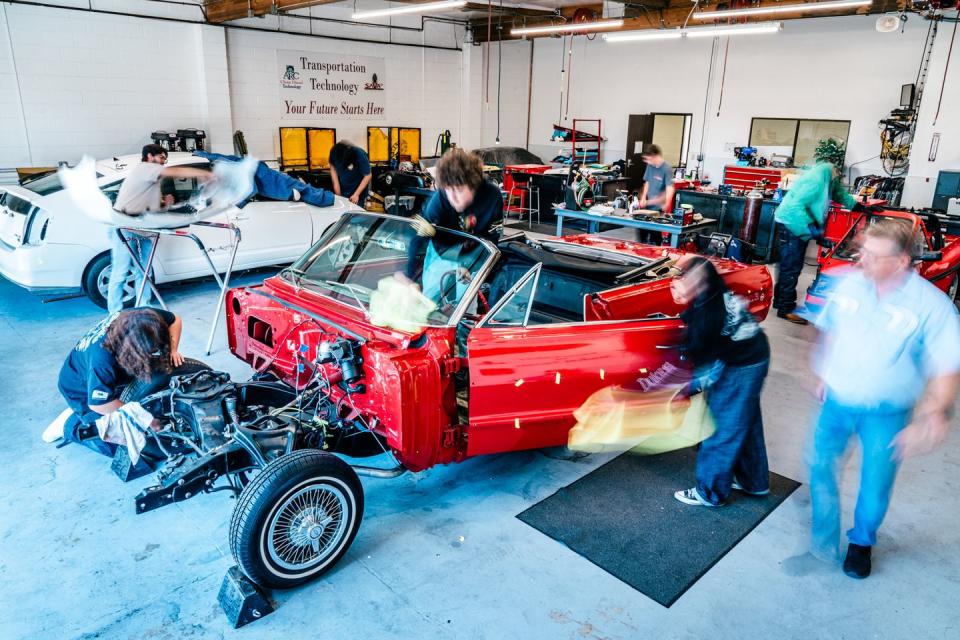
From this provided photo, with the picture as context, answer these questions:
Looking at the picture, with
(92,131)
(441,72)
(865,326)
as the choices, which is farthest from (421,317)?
(441,72)

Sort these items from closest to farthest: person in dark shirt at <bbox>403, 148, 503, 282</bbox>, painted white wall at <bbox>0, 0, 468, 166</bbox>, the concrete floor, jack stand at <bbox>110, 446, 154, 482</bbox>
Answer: the concrete floor → jack stand at <bbox>110, 446, 154, 482</bbox> → person in dark shirt at <bbox>403, 148, 503, 282</bbox> → painted white wall at <bbox>0, 0, 468, 166</bbox>

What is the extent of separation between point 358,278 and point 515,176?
10.00 m

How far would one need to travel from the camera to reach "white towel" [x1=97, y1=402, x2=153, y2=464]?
3.34 meters

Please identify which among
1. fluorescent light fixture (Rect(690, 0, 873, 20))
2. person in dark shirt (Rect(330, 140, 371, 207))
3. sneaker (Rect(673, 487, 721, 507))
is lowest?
sneaker (Rect(673, 487, 721, 507))

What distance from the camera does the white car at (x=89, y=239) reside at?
608 centimetres

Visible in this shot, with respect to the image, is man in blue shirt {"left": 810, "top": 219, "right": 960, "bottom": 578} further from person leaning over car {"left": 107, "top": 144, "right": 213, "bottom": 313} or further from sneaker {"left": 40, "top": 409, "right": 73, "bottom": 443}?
person leaning over car {"left": 107, "top": 144, "right": 213, "bottom": 313}

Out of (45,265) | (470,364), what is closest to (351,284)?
→ (470,364)

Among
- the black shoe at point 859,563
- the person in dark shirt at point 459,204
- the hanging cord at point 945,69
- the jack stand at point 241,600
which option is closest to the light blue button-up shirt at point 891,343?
the black shoe at point 859,563

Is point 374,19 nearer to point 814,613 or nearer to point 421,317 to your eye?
point 421,317

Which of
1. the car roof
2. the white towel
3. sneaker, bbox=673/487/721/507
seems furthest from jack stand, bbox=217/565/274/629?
the car roof

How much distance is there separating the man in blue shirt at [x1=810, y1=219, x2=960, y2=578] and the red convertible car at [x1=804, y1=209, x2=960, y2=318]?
11.7 feet

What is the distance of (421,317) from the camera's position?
11.4ft

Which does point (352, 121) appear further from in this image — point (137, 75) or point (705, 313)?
point (705, 313)

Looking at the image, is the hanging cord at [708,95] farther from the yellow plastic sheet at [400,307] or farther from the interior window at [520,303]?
the yellow plastic sheet at [400,307]
